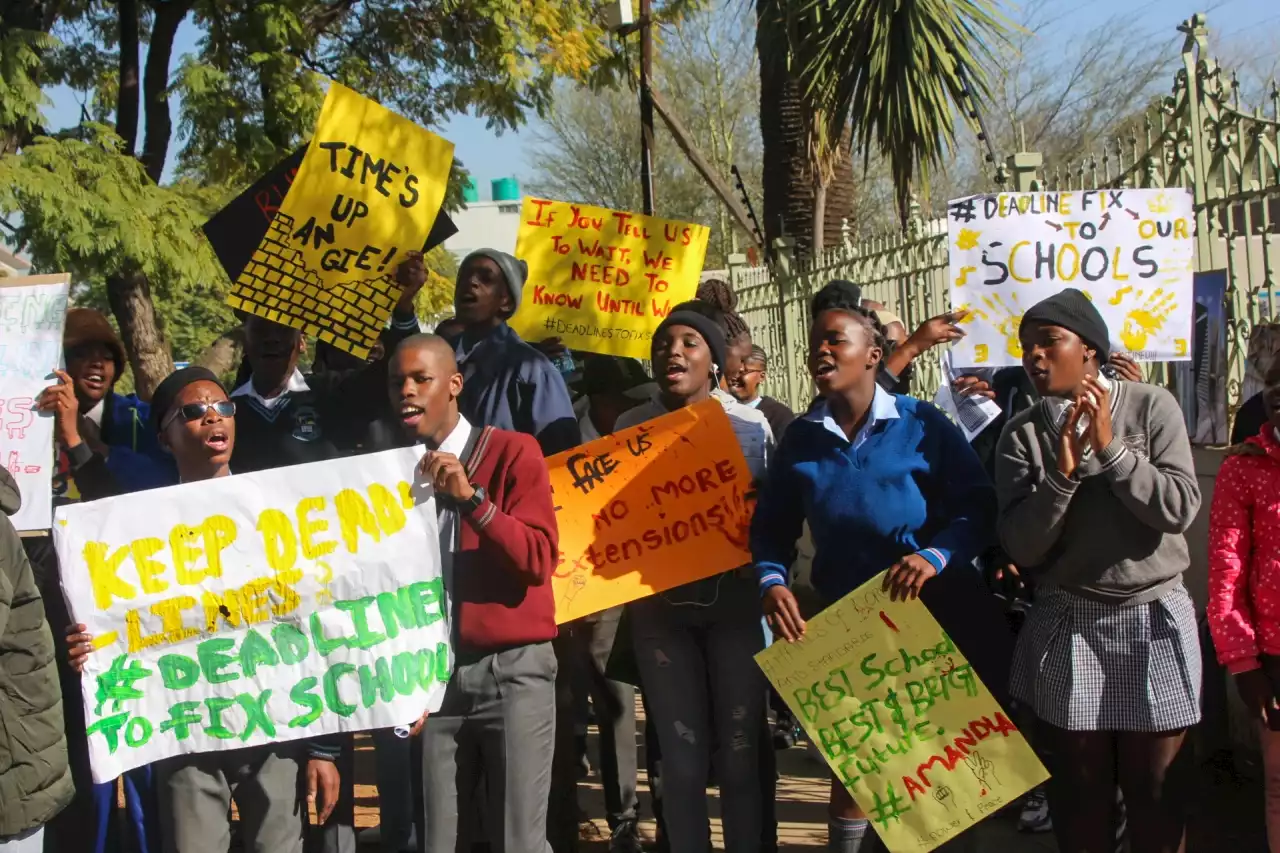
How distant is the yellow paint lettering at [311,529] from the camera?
4.13 meters

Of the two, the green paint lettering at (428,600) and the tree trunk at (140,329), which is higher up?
the tree trunk at (140,329)

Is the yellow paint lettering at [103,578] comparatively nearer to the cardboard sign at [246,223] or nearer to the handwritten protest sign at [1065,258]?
the cardboard sign at [246,223]

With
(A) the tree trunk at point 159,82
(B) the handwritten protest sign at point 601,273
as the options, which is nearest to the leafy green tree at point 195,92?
(A) the tree trunk at point 159,82

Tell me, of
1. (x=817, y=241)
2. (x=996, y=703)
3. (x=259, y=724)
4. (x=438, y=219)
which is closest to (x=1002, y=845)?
(x=996, y=703)

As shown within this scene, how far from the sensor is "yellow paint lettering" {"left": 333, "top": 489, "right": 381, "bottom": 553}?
4.11 meters

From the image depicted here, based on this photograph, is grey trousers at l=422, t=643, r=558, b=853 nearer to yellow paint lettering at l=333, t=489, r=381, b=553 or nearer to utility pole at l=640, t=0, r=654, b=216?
yellow paint lettering at l=333, t=489, r=381, b=553

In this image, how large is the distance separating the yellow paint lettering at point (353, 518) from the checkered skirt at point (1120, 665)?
200 cm

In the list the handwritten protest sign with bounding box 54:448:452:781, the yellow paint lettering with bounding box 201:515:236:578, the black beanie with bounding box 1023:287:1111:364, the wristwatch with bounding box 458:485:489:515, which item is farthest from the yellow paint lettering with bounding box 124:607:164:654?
the black beanie with bounding box 1023:287:1111:364

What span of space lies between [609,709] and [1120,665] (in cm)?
232

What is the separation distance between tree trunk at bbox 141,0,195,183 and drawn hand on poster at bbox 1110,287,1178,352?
1172cm

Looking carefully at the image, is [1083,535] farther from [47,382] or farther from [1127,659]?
[47,382]

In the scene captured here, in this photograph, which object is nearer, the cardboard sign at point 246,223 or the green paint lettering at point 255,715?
the green paint lettering at point 255,715

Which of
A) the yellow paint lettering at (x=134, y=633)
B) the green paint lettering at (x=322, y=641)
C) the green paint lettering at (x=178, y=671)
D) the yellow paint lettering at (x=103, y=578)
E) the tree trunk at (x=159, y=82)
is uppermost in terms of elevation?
the tree trunk at (x=159, y=82)

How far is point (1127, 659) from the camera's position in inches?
153
